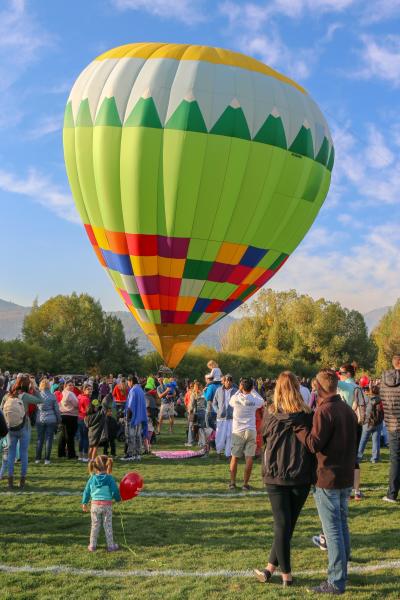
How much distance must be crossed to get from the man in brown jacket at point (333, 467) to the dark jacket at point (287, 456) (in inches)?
2.5

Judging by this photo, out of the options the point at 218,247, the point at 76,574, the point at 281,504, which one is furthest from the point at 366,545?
the point at 218,247

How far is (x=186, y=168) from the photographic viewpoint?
15094 millimetres

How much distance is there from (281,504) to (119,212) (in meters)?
11.8

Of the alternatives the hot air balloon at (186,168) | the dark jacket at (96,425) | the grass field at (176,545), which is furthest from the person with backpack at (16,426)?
the hot air balloon at (186,168)

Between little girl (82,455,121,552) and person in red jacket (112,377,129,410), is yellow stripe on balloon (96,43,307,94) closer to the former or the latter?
person in red jacket (112,377,129,410)

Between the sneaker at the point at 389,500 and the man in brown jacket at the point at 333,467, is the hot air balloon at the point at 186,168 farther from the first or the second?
the man in brown jacket at the point at 333,467

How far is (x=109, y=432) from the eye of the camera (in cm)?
1181

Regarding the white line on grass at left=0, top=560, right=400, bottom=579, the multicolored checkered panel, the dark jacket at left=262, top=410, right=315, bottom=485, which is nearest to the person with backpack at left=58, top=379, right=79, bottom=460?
the multicolored checkered panel

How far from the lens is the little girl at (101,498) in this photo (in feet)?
19.4

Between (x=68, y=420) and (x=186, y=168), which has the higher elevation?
(x=186, y=168)

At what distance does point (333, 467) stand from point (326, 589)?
0.93 meters

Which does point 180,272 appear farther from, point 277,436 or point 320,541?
point 277,436

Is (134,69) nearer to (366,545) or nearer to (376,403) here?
(376,403)

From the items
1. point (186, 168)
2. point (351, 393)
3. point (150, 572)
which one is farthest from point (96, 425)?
point (186, 168)
